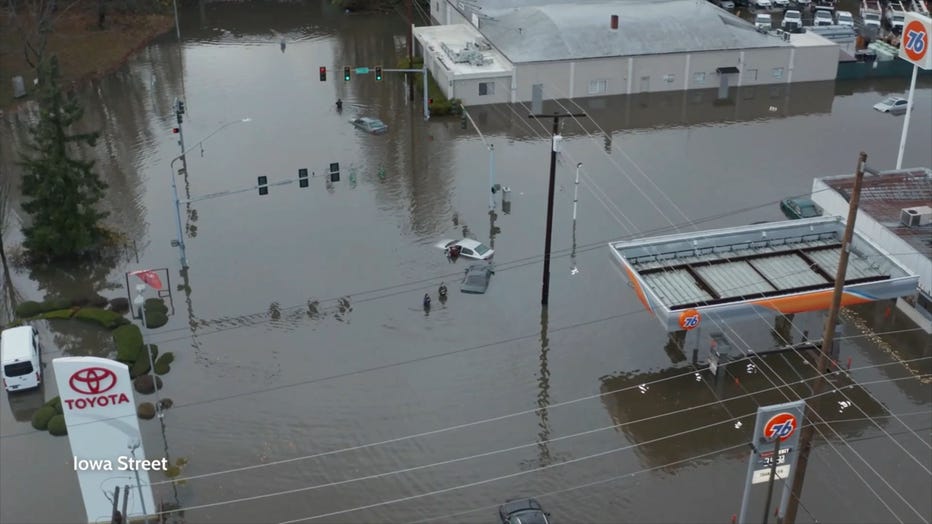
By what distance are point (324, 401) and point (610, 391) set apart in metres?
11.5

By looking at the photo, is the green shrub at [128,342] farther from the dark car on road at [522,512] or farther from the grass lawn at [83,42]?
the grass lawn at [83,42]

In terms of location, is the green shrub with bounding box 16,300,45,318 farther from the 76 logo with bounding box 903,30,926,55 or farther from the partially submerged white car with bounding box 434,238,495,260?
the 76 logo with bounding box 903,30,926,55

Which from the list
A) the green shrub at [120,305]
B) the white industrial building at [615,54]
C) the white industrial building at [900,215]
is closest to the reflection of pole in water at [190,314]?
the green shrub at [120,305]

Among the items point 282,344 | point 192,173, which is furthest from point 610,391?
point 192,173

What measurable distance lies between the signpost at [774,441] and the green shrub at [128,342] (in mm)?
25085

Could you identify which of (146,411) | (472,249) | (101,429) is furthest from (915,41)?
(101,429)

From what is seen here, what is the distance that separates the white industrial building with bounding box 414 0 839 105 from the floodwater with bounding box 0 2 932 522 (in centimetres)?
332

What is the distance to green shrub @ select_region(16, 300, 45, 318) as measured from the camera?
4253cm

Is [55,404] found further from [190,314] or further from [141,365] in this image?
[190,314]

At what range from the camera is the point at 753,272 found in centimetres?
3984

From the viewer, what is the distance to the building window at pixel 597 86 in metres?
70.6

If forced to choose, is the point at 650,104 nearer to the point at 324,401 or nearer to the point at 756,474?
the point at 324,401

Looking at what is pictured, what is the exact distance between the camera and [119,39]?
284 feet

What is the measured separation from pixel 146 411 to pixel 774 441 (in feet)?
75.9
